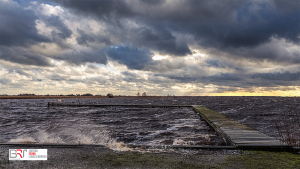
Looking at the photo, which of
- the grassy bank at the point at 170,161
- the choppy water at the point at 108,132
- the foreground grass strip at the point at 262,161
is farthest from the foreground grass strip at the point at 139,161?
the choppy water at the point at 108,132

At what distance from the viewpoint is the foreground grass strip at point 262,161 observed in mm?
4969

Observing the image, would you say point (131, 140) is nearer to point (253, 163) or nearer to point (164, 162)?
point (164, 162)

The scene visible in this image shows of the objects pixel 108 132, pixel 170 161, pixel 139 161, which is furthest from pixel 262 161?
pixel 108 132

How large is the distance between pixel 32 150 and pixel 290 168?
790 cm

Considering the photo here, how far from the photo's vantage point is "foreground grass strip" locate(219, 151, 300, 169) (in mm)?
4969

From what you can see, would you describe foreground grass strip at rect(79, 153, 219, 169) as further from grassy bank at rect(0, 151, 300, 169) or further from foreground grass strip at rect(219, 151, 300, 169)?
foreground grass strip at rect(219, 151, 300, 169)

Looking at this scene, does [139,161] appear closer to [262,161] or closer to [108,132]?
[262,161]

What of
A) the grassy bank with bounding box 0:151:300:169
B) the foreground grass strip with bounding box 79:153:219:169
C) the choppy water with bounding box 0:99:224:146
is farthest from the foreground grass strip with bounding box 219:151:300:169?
the choppy water with bounding box 0:99:224:146

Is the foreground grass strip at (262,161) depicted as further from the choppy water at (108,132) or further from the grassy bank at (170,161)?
the choppy water at (108,132)

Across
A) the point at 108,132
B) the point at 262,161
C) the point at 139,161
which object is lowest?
the point at 108,132

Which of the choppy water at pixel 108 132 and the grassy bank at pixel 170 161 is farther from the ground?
the grassy bank at pixel 170 161

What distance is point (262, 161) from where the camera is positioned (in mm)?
5391

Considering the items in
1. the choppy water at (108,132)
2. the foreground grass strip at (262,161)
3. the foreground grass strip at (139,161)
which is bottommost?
the choppy water at (108,132)

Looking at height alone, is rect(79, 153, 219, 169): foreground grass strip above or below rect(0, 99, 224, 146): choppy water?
above
